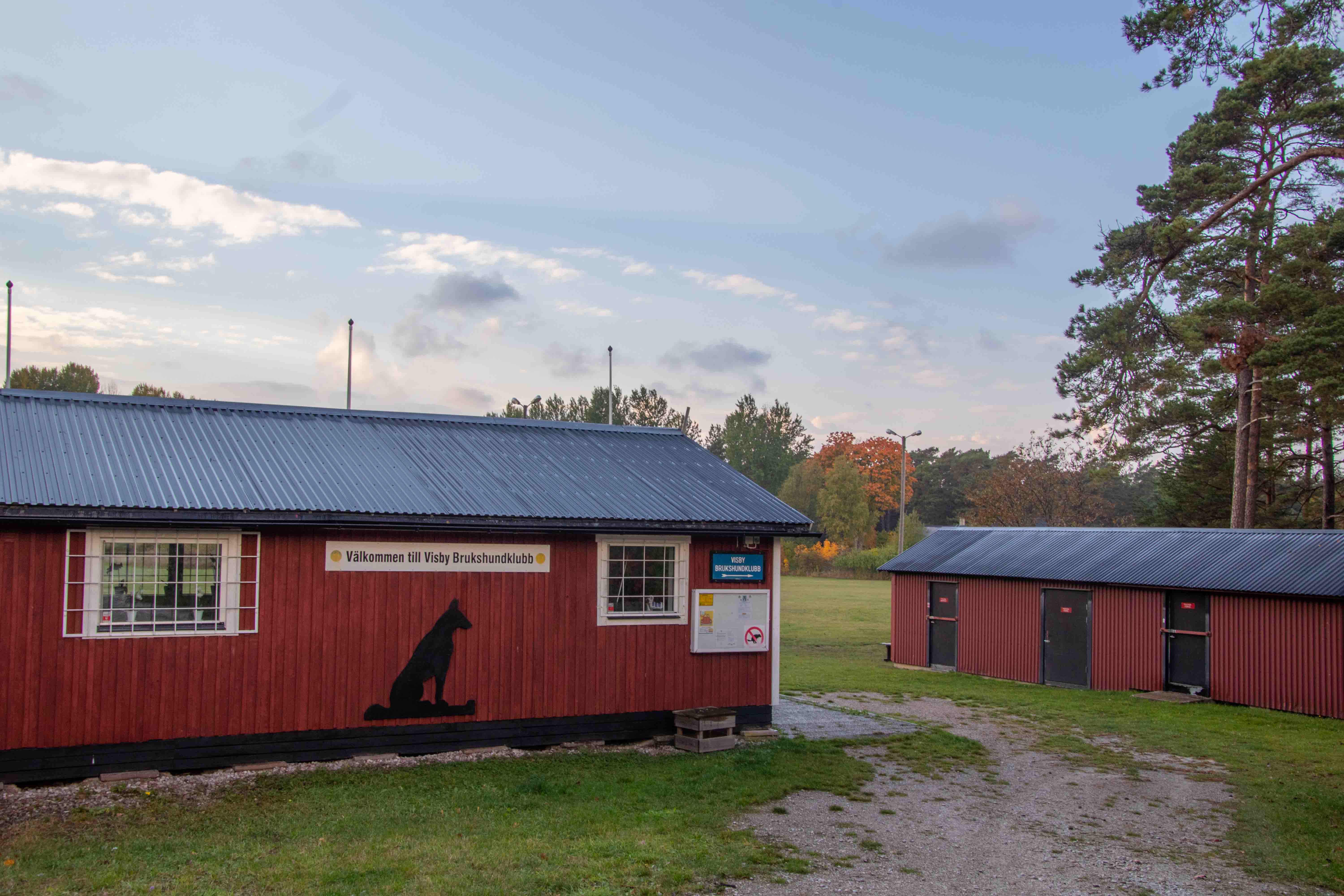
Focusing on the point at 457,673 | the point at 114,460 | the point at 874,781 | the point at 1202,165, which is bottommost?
the point at 874,781

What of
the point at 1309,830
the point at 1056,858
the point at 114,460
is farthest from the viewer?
the point at 114,460

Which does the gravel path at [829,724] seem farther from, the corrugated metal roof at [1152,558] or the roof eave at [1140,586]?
the corrugated metal roof at [1152,558]

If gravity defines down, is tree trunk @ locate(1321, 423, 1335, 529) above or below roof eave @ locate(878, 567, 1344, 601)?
above

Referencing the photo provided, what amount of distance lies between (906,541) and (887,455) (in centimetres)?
2255

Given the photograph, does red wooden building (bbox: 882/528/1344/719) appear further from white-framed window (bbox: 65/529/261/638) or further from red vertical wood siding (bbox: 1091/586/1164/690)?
white-framed window (bbox: 65/529/261/638)

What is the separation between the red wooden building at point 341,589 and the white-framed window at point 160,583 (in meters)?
0.02

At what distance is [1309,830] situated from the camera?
926 centimetres

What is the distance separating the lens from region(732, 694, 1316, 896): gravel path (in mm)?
7566

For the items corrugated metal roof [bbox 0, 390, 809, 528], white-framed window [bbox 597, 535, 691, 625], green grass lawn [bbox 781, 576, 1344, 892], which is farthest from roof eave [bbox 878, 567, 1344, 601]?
white-framed window [bbox 597, 535, 691, 625]

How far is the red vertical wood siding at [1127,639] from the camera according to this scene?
1961cm

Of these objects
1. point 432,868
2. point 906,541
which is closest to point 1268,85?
point 432,868

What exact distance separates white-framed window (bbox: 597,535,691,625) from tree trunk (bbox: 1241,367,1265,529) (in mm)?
21665

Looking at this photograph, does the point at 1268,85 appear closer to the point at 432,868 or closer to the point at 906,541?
the point at 432,868

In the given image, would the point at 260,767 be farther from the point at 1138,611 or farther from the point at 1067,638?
the point at 1067,638
